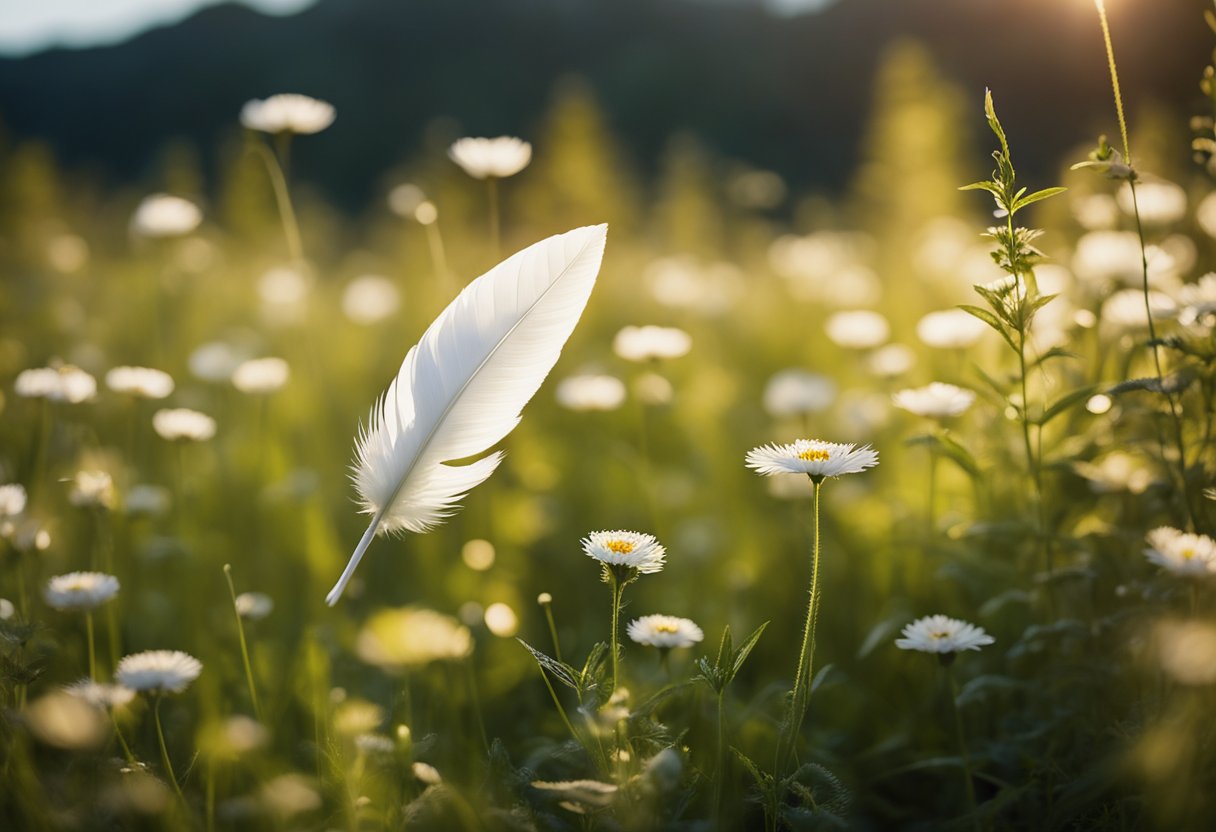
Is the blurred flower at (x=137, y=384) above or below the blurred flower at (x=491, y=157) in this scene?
below

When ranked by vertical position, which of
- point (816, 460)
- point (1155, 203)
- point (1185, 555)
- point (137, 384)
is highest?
point (1155, 203)

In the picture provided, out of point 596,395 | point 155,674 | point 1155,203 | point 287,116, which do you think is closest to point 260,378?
point 287,116

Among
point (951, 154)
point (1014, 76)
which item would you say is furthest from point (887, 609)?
point (1014, 76)

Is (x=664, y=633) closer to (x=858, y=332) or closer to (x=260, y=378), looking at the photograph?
(x=260, y=378)

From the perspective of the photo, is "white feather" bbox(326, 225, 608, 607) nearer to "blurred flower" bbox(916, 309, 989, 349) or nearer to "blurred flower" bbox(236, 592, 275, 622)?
"blurred flower" bbox(236, 592, 275, 622)

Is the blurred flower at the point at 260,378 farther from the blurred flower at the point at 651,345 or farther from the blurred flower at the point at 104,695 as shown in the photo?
the blurred flower at the point at 104,695

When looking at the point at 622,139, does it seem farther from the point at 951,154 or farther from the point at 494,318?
the point at 494,318

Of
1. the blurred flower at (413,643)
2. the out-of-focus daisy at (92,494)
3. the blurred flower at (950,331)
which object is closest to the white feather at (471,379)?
the blurred flower at (413,643)
